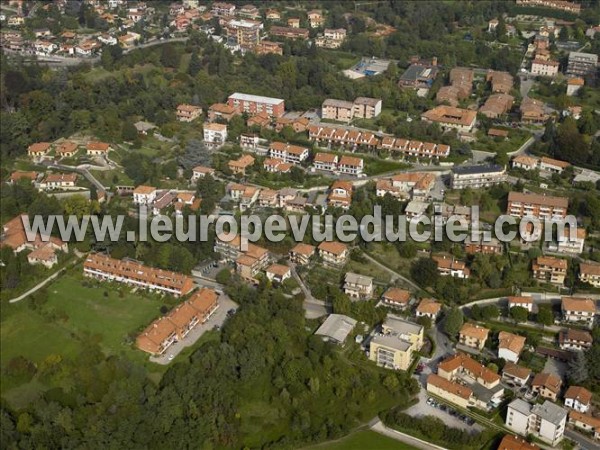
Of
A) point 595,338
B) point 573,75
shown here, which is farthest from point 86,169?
point 573,75

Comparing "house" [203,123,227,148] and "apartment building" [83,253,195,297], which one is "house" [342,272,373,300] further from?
"house" [203,123,227,148]

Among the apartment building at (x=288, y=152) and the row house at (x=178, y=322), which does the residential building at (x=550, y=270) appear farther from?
the apartment building at (x=288, y=152)

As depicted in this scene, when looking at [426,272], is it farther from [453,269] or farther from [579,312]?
[579,312]

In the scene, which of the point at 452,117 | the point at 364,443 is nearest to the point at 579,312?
the point at 364,443

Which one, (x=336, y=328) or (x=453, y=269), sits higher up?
(x=453, y=269)

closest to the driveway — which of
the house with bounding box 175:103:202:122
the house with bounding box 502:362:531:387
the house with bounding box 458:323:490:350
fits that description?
the house with bounding box 458:323:490:350

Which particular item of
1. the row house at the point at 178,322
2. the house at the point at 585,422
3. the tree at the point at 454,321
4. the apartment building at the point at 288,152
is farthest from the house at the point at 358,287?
the apartment building at the point at 288,152

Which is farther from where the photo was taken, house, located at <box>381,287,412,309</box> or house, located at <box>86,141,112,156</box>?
house, located at <box>86,141,112,156</box>
